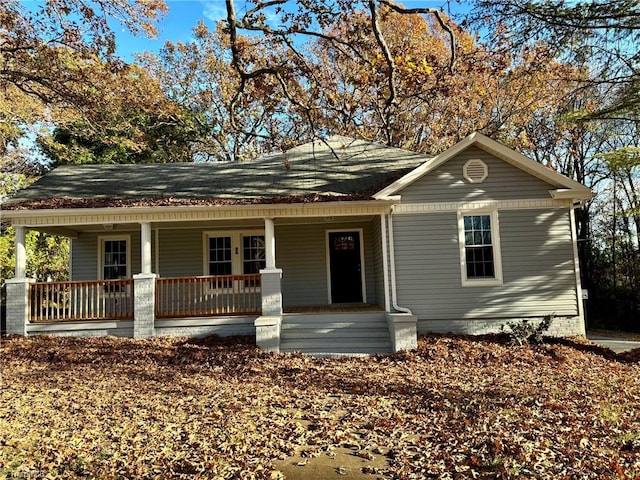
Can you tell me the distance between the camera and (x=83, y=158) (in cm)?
2089

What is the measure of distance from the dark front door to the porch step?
2587 millimetres

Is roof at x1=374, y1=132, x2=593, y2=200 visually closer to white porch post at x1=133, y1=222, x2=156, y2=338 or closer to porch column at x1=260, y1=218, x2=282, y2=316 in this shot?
porch column at x1=260, y1=218, x2=282, y2=316

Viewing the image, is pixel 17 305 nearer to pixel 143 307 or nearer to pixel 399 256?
pixel 143 307

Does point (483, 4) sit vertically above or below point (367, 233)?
above

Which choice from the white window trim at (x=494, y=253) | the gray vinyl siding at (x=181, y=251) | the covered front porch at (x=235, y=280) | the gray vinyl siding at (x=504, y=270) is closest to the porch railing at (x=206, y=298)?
the covered front porch at (x=235, y=280)

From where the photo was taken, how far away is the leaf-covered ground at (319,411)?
4.05m

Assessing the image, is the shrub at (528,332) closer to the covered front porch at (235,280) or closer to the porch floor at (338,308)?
the covered front porch at (235,280)

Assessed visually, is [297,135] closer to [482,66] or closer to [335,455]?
[482,66]

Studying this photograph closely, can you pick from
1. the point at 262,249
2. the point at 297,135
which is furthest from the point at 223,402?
the point at 297,135

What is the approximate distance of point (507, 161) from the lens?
33.1ft

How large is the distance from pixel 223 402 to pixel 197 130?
19346 millimetres

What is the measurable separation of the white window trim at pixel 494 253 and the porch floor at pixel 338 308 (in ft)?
6.84

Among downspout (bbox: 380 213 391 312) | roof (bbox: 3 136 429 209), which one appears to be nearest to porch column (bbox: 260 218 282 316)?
roof (bbox: 3 136 429 209)

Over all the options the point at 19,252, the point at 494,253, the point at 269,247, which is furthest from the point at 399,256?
the point at 19,252
